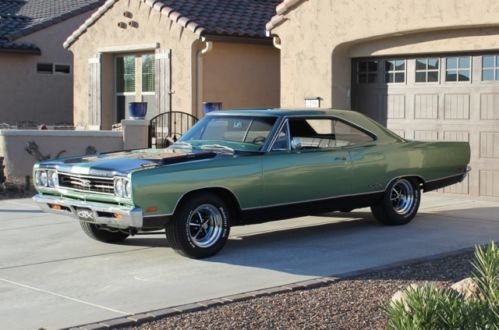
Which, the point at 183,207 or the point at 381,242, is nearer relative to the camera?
the point at 183,207

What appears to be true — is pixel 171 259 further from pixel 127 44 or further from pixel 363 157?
pixel 127 44

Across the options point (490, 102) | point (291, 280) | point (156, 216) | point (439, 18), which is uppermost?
point (439, 18)

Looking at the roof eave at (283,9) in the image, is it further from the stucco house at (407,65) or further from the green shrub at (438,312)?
the green shrub at (438,312)

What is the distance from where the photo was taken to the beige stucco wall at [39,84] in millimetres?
24125

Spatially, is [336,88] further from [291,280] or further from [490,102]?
[291,280]

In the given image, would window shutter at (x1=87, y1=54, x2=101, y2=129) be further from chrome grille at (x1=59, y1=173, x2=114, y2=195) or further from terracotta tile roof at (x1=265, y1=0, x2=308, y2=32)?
chrome grille at (x1=59, y1=173, x2=114, y2=195)

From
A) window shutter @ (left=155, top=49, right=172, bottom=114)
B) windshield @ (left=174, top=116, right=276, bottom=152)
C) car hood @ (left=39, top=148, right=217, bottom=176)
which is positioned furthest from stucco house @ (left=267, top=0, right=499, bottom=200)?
car hood @ (left=39, top=148, right=217, bottom=176)

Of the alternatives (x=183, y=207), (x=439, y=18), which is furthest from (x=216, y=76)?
(x=183, y=207)

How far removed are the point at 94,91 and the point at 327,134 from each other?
38.0ft

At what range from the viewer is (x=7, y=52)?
2389cm

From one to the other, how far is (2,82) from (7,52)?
884mm

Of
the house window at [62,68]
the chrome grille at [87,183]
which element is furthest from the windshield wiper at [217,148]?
the house window at [62,68]

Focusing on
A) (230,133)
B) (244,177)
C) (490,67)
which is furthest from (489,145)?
(244,177)

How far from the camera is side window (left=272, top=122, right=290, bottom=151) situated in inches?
379
